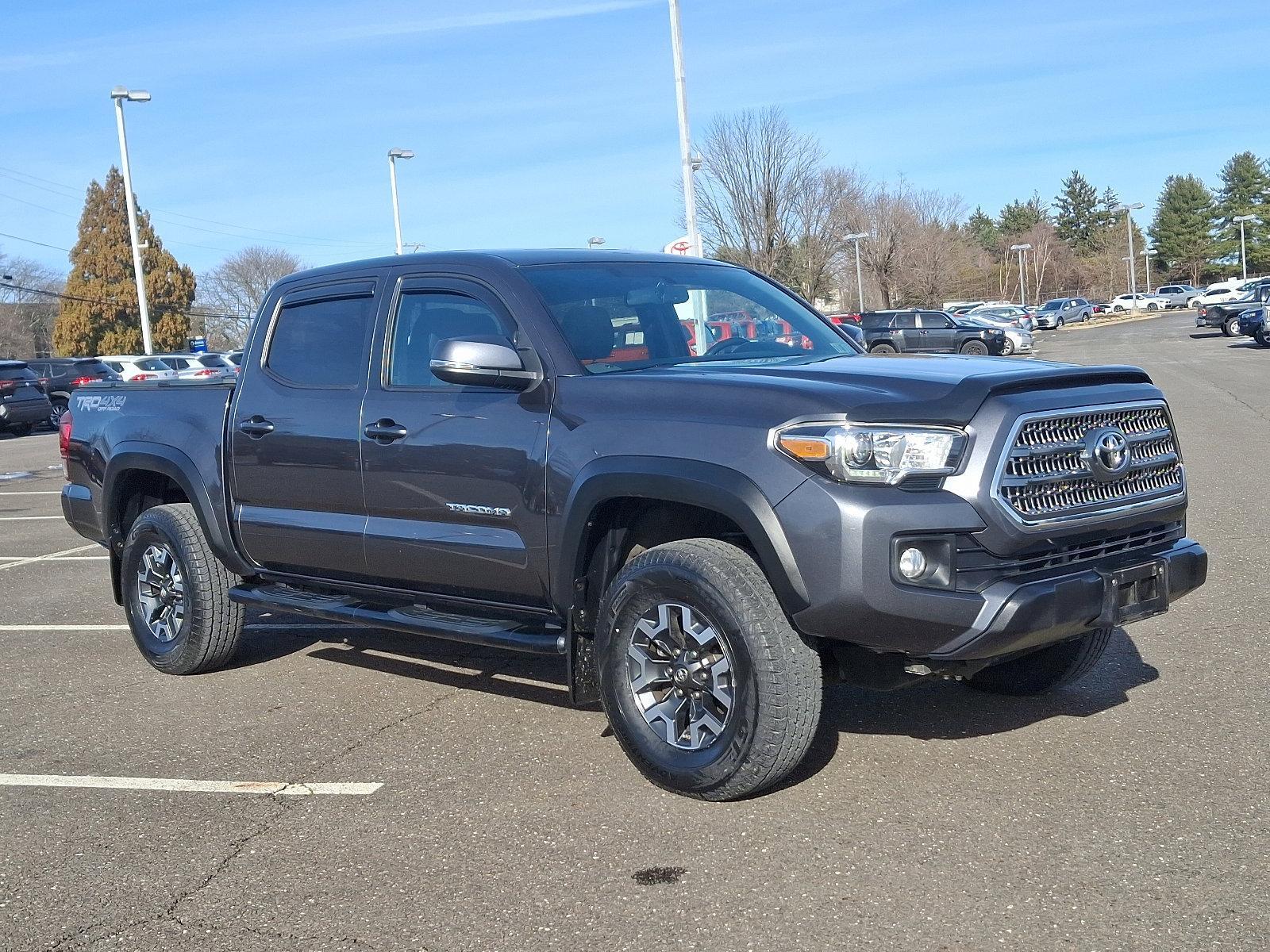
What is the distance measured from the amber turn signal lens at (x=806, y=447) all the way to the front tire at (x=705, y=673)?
1.39 ft

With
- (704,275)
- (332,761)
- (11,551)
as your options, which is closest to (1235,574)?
(704,275)

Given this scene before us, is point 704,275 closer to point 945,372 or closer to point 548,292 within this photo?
point 548,292

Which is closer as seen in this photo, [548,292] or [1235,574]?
[548,292]

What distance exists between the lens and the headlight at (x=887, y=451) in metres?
4.02

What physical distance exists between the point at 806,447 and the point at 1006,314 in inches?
2094

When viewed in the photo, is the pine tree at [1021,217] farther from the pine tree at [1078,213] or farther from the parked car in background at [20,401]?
the parked car in background at [20,401]

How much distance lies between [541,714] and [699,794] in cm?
132

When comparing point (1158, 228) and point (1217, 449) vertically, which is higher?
point (1158, 228)

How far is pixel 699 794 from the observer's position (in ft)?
14.3

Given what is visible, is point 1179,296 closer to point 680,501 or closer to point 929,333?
point 929,333

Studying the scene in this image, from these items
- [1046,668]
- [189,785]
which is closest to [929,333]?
[1046,668]

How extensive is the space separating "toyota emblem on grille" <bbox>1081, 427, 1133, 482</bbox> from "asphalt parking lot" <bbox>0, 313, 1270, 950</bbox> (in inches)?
39.9

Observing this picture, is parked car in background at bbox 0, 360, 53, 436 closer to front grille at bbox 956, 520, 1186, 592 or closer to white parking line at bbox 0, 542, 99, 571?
white parking line at bbox 0, 542, 99, 571

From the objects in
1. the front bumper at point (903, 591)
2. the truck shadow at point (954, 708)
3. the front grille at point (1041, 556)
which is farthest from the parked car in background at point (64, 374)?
the front grille at point (1041, 556)
